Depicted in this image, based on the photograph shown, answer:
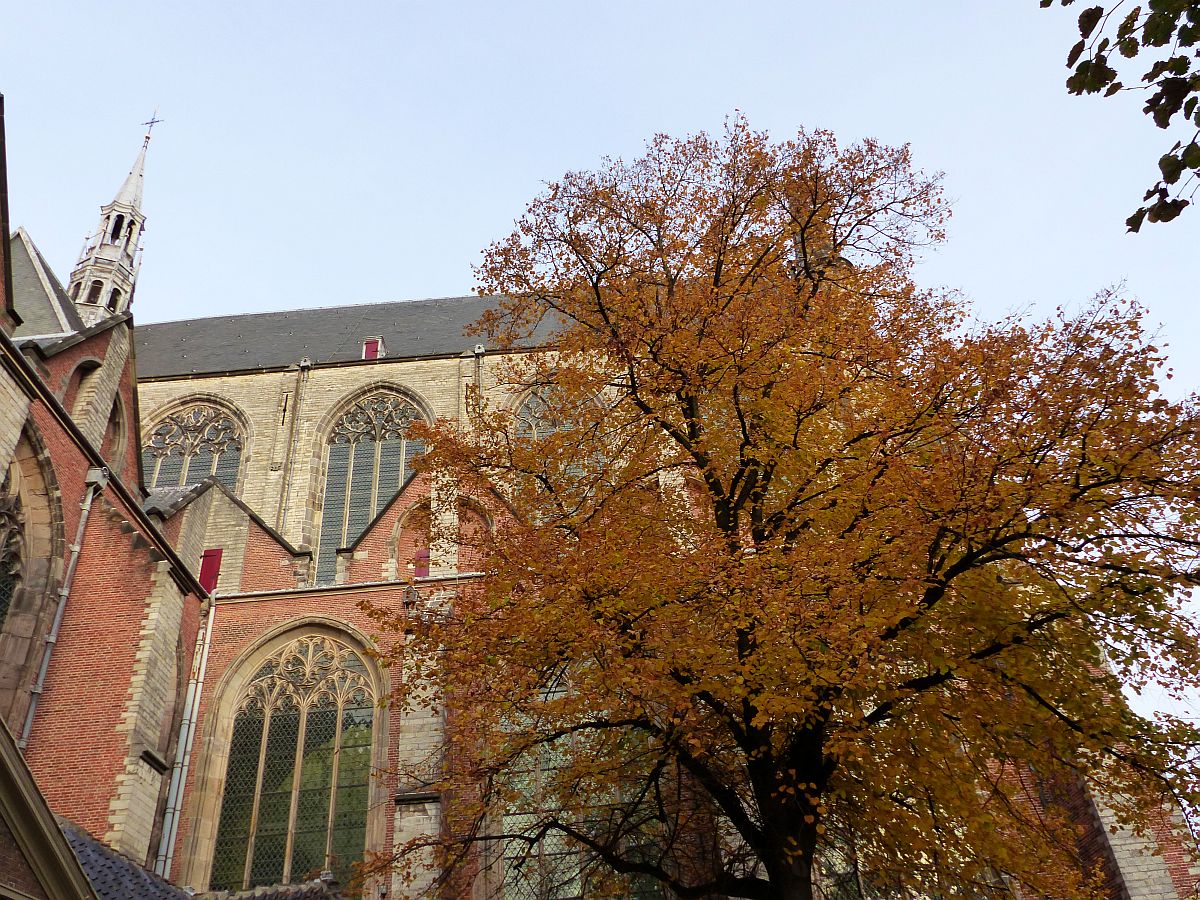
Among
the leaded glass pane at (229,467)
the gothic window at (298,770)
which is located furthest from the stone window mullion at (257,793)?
the leaded glass pane at (229,467)

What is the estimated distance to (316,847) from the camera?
1213cm

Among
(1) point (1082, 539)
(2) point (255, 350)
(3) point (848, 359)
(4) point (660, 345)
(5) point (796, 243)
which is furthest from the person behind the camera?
(2) point (255, 350)

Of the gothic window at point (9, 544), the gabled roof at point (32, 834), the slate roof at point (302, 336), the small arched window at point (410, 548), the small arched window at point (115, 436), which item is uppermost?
the slate roof at point (302, 336)

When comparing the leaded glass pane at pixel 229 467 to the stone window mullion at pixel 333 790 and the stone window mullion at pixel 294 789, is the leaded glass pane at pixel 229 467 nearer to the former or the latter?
the stone window mullion at pixel 294 789

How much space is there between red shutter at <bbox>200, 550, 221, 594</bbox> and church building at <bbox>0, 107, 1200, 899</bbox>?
0.10ft

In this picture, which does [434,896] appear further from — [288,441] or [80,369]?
[288,441]

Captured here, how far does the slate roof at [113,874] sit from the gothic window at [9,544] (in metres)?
2.59

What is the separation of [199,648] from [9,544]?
12.6 feet

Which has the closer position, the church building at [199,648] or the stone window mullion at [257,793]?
the church building at [199,648]

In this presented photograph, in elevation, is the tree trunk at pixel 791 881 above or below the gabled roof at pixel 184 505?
below

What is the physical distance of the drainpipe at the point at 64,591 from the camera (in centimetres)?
991

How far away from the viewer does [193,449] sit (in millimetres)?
20266

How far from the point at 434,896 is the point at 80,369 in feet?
26.7

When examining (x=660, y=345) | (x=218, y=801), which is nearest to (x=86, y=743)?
(x=218, y=801)
